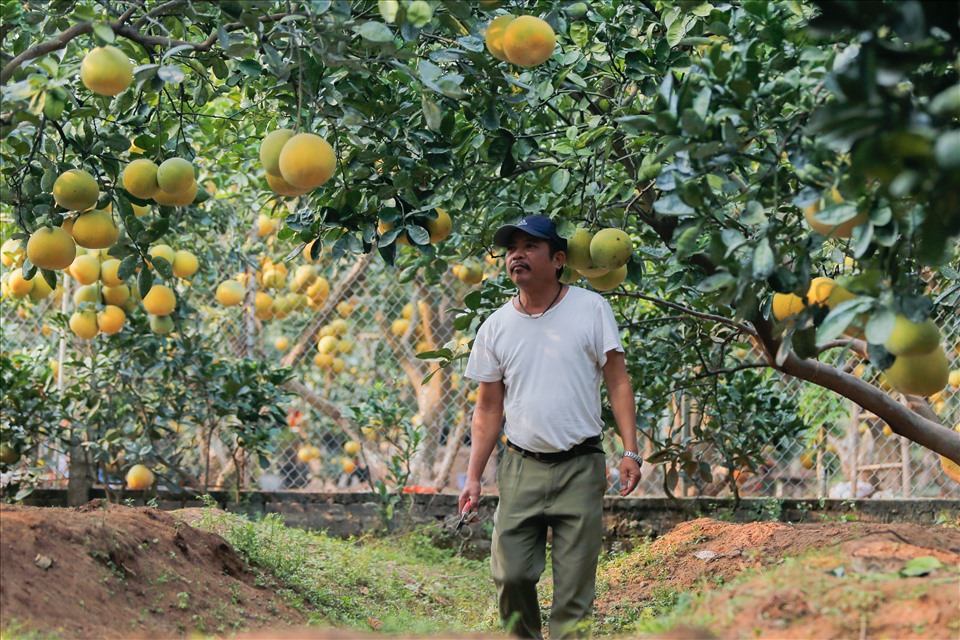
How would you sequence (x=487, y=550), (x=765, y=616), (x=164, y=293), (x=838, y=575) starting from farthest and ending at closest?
1. (x=487, y=550)
2. (x=164, y=293)
3. (x=838, y=575)
4. (x=765, y=616)

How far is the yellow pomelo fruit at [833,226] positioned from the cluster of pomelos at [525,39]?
3.10 ft

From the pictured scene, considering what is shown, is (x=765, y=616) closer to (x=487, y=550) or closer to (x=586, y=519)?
(x=586, y=519)

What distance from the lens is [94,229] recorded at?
3.76 meters

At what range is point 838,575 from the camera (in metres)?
2.74

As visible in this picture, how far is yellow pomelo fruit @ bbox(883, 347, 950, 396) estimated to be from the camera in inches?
106

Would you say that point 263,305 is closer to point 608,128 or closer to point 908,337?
point 608,128

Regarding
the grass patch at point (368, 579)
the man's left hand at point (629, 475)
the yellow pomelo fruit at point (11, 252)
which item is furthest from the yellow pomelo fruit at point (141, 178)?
the yellow pomelo fruit at point (11, 252)

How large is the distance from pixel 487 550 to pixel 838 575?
4.44m

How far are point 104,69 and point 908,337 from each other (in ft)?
7.51

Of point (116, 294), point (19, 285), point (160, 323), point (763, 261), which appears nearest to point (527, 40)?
point (763, 261)

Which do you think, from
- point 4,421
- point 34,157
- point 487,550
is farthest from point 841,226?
point 4,421

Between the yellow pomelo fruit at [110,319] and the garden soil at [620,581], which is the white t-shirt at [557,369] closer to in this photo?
the garden soil at [620,581]

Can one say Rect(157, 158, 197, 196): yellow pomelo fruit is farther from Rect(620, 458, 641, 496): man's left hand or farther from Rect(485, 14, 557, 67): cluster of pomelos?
Rect(620, 458, 641, 496): man's left hand

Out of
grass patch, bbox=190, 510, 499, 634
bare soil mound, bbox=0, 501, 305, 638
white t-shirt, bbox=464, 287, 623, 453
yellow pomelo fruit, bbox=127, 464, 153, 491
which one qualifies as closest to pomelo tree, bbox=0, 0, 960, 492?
white t-shirt, bbox=464, 287, 623, 453
